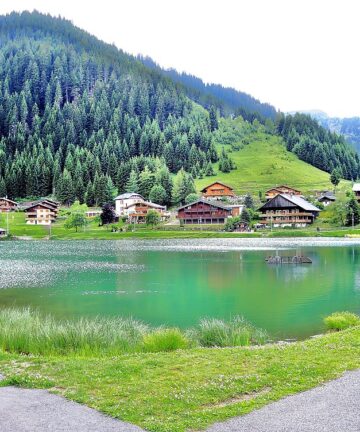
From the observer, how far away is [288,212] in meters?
123

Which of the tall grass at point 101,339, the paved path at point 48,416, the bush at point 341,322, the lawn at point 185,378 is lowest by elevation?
the bush at point 341,322

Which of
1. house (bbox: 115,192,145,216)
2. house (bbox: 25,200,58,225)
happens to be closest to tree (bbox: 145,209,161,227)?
house (bbox: 115,192,145,216)

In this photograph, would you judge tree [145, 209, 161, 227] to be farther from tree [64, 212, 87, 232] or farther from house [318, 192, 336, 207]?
house [318, 192, 336, 207]

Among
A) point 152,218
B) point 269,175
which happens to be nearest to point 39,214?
point 152,218

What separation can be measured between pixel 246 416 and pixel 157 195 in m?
140

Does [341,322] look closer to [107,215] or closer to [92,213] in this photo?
[107,215]

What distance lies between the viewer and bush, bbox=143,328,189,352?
16.4 meters

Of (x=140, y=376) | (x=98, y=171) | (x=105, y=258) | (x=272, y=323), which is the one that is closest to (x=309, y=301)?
(x=272, y=323)

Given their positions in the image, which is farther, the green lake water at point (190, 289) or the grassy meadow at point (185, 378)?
the green lake water at point (190, 289)

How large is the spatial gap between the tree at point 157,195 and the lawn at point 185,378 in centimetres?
13366

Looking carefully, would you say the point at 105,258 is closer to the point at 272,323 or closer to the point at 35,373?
the point at 272,323

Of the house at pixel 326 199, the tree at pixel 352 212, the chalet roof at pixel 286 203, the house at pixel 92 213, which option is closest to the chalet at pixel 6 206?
the house at pixel 92 213

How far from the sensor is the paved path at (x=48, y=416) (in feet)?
27.9

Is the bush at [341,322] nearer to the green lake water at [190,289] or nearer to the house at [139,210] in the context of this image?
the green lake water at [190,289]
